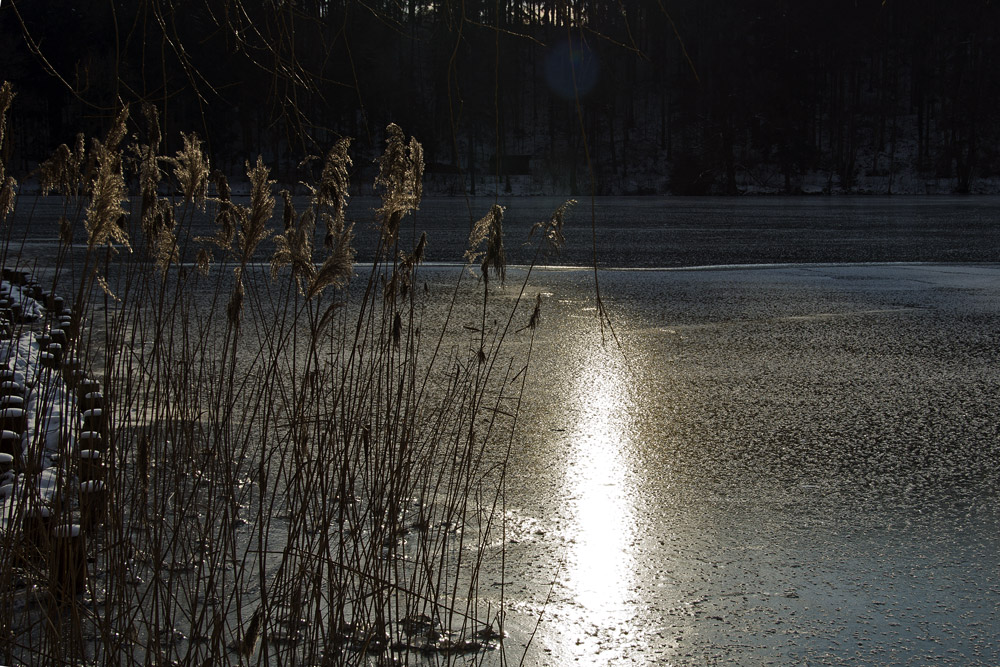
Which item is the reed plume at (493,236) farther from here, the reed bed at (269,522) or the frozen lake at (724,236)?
the frozen lake at (724,236)

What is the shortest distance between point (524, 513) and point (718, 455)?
1.08 metres

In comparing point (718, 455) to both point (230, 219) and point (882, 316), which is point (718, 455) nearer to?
point (230, 219)

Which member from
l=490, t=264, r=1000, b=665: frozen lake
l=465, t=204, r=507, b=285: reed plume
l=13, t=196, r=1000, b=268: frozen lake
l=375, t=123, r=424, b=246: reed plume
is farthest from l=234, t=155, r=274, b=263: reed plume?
l=13, t=196, r=1000, b=268: frozen lake

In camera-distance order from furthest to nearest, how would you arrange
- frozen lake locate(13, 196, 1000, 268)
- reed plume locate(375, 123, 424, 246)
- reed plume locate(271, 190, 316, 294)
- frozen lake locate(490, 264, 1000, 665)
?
frozen lake locate(13, 196, 1000, 268) < frozen lake locate(490, 264, 1000, 665) < reed plume locate(375, 123, 424, 246) < reed plume locate(271, 190, 316, 294)

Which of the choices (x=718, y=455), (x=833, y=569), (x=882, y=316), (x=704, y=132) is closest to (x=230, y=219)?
(x=833, y=569)

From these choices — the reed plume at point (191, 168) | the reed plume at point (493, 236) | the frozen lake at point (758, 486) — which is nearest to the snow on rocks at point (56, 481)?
the reed plume at point (191, 168)

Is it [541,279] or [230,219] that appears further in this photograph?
[541,279]

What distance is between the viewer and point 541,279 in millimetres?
9859

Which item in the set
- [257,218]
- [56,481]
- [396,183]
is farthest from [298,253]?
[56,481]

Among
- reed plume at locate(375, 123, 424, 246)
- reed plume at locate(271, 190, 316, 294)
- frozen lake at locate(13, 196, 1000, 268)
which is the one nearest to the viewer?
reed plume at locate(271, 190, 316, 294)

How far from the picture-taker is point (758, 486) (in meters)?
3.44

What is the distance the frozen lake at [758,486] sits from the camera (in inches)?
92.9

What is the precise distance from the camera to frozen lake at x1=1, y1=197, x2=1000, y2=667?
236 cm

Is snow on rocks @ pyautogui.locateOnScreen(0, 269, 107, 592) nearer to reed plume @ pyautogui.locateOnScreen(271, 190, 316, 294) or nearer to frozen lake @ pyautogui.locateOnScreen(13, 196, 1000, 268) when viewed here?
reed plume @ pyautogui.locateOnScreen(271, 190, 316, 294)
